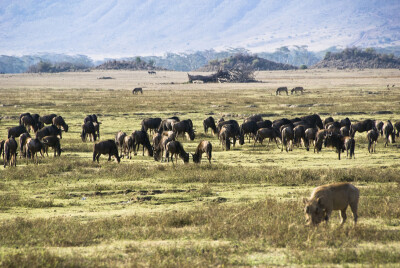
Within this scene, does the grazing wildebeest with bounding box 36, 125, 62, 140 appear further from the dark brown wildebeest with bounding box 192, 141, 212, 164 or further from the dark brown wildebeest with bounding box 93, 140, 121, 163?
the dark brown wildebeest with bounding box 192, 141, 212, 164

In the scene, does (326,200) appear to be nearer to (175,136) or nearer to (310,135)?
(310,135)

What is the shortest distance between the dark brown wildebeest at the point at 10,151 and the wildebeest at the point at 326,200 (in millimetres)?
13018

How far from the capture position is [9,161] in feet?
68.3

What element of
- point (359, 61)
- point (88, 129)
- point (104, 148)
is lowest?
point (104, 148)

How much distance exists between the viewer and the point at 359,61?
155 metres

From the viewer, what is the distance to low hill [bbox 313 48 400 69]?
150250mm

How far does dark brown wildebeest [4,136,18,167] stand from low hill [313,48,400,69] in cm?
13924

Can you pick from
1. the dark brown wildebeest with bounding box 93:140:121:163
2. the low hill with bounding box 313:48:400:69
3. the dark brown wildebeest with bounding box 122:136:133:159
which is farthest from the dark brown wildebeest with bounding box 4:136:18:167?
the low hill with bounding box 313:48:400:69

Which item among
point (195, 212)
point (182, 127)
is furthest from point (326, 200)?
point (182, 127)

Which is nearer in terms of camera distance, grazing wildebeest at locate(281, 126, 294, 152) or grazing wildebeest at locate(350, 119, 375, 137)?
grazing wildebeest at locate(281, 126, 294, 152)

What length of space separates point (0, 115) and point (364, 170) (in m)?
32.8

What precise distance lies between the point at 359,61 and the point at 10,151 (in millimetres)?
146328

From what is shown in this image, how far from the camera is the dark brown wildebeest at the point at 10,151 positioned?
2020cm

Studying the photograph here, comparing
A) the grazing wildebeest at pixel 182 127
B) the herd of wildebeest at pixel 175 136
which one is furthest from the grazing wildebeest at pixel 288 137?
the grazing wildebeest at pixel 182 127
